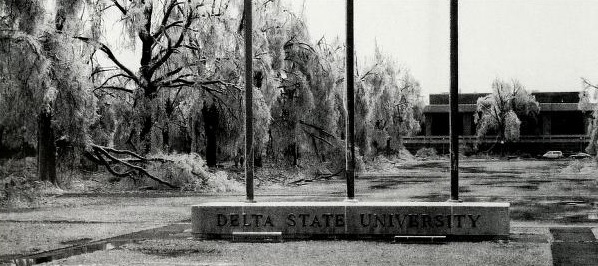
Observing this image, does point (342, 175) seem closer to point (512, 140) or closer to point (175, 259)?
point (175, 259)

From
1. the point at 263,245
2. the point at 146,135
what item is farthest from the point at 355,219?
the point at 146,135

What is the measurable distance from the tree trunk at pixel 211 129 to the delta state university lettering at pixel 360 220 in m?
18.4

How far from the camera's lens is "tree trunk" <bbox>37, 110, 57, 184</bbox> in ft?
87.2

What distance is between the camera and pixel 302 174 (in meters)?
38.4

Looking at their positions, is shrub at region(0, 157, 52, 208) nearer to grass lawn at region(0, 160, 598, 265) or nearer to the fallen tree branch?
grass lawn at region(0, 160, 598, 265)

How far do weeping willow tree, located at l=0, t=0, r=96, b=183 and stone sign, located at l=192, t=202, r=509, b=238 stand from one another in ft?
34.8

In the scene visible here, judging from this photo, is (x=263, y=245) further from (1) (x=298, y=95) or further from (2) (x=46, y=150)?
(1) (x=298, y=95)

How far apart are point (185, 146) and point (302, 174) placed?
5890mm

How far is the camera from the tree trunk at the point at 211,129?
33.1 meters

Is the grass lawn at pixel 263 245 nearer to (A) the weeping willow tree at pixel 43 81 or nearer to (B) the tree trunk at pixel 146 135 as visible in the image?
(A) the weeping willow tree at pixel 43 81

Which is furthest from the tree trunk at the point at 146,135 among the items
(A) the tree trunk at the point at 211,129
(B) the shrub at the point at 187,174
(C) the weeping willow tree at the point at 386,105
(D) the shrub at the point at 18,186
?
(C) the weeping willow tree at the point at 386,105

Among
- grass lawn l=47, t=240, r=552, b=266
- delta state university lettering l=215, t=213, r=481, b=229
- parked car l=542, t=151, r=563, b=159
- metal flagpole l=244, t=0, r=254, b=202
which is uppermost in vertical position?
metal flagpole l=244, t=0, r=254, b=202

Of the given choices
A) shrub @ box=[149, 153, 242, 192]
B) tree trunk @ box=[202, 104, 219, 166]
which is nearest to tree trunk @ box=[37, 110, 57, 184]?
shrub @ box=[149, 153, 242, 192]

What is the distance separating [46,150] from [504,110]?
227 feet
